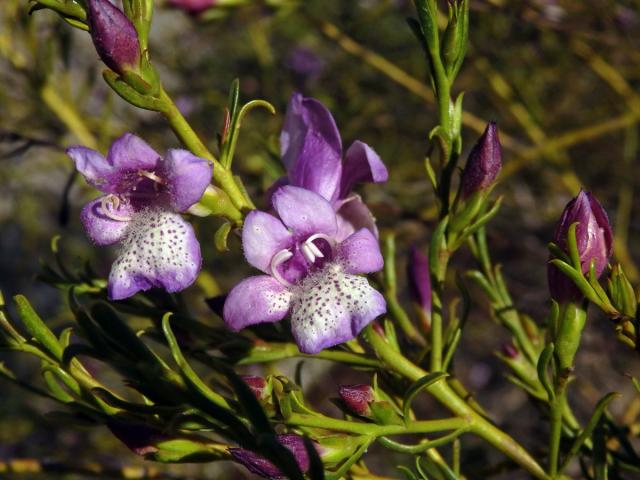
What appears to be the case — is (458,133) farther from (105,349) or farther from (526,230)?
(526,230)

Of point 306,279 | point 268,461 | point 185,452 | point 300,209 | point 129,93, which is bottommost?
point 185,452

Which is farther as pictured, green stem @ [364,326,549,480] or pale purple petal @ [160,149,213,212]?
green stem @ [364,326,549,480]

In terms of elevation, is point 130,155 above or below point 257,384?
above

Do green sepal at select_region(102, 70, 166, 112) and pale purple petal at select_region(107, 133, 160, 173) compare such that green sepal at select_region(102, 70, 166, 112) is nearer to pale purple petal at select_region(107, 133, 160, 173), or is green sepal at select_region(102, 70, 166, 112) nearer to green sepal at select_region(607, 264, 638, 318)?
pale purple petal at select_region(107, 133, 160, 173)

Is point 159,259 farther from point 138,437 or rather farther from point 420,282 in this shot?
point 420,282

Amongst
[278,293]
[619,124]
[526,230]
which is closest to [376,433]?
[278,293]

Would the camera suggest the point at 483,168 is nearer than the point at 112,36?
No

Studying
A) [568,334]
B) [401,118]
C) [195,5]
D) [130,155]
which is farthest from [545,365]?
[401,118]

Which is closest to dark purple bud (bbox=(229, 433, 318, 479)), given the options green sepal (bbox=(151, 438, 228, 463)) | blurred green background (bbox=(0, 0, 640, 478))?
green sepal (bbox=(151, 438, 228, 463))
